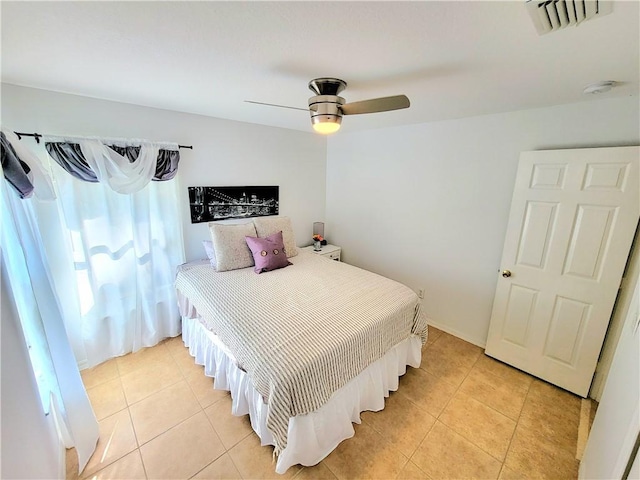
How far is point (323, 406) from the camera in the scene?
59.5 inches

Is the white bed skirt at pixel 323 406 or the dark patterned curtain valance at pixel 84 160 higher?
the dark patterned curtain valance at pixel 84 160

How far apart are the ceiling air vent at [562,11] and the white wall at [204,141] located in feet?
8.49

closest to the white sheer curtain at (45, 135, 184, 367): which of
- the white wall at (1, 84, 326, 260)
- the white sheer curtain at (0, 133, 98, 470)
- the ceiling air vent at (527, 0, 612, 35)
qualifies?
the white wall at (1, 84, 326, 260)

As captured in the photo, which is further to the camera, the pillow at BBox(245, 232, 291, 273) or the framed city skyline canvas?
the framed city skyline canvas

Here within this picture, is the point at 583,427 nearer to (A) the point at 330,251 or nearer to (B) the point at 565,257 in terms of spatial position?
(B) the point at 565,257

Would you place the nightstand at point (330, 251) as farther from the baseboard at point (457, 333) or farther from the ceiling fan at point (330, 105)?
the ceiling fan at point (330, 105)

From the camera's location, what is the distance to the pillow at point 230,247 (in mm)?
2453

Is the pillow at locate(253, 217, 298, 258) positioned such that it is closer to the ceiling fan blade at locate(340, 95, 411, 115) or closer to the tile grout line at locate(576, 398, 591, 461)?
the ceiling fan blade at locate(340, 95, 411, 115)

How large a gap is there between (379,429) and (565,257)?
1.92 m

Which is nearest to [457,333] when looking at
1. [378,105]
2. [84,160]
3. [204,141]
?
[378,105]

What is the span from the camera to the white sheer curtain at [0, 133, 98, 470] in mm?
1198

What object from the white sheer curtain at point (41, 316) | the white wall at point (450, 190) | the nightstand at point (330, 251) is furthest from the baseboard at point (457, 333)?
the white sheer curtain at point (41, 316)

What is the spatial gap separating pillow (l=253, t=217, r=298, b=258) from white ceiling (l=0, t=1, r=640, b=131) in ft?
4.22

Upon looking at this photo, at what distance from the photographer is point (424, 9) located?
2.90ft
